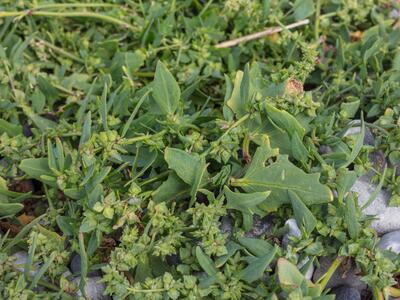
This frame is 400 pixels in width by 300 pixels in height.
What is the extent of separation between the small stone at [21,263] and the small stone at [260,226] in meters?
0.74

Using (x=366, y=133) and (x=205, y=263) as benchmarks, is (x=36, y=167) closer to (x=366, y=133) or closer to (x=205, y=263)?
(x=205, y=263)

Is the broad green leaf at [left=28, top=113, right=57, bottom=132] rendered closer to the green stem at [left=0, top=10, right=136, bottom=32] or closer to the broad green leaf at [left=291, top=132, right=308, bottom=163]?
the green stem at [left=0, top=10, right=136, bottom=32]

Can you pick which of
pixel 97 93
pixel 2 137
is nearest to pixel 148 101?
pixel 97 93

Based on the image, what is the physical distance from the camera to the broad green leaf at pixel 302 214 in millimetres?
1803

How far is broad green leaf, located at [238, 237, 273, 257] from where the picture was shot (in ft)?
6.03

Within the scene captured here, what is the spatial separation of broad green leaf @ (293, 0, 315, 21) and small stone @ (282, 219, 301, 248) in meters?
1.12

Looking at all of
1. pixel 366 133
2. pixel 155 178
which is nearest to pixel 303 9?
pixel 366 133

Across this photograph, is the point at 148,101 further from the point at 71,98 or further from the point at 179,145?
the point at 71,98

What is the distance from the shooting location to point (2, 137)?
7.20ft

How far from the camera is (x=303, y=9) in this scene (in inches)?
103

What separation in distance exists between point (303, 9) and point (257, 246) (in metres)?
1.27

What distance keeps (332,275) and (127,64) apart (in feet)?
4.03

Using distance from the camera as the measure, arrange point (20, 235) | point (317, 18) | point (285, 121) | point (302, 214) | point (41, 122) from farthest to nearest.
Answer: point (317, 18) < point (41, 122) < point (20, 235) < point (285, 121) < point (302, 214)

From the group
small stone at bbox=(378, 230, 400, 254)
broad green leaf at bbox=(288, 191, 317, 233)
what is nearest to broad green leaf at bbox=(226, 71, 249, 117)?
broad green leaf at bbox=(288, 191, 317, 233)
